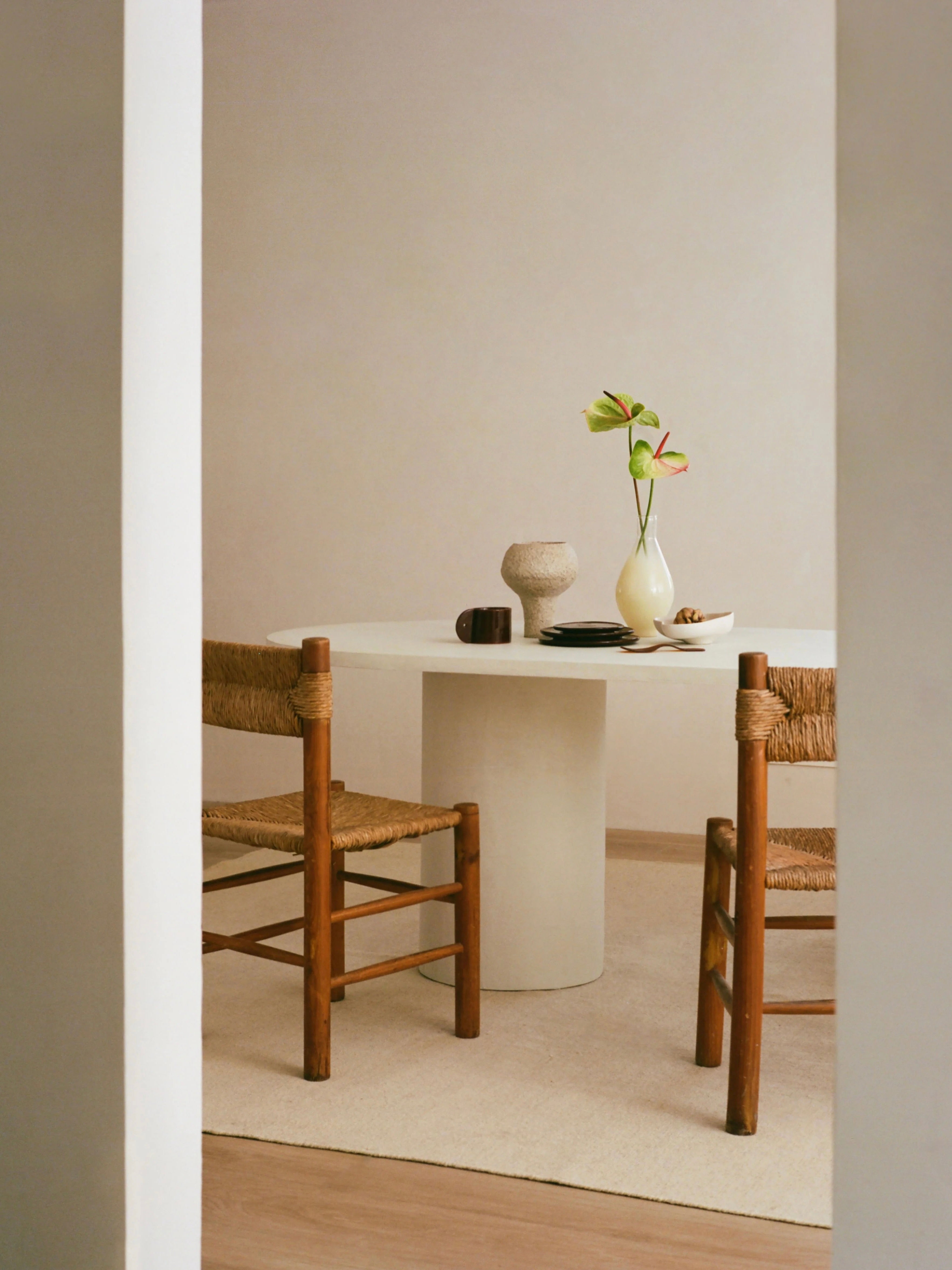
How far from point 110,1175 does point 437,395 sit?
11.9 ft

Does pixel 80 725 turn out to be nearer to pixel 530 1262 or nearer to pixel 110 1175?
pixel 110 1175

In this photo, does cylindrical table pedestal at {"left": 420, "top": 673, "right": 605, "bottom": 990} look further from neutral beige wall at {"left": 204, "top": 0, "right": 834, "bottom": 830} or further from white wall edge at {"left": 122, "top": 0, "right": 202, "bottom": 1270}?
neutral beige wall at {"left": 204, "top": 0, "right": 834, "bottom": 830}

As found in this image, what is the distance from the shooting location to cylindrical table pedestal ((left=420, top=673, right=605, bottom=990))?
8.66 feet

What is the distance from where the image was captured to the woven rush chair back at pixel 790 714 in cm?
198

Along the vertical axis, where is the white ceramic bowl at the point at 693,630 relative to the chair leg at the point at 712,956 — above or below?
above

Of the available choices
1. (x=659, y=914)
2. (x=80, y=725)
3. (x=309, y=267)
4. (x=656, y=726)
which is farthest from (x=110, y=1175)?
(x=309, y=267)

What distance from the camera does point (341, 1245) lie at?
5.36 ft

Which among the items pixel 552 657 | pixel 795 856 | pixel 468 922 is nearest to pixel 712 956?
pixel 795 856

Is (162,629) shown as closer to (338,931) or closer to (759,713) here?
(759,713)

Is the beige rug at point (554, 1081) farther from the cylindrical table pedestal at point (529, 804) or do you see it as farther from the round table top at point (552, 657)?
the round table top at point (552, 657)

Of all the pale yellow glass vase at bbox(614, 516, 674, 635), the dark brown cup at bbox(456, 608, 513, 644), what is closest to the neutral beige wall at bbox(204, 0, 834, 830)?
the pale yellow glass vase at bbox(614, 516, 674, 635)

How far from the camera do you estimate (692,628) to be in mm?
2482

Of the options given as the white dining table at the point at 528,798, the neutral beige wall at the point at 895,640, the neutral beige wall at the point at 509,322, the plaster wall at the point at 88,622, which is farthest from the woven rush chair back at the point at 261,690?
the neutral beige wall at the point at 509,322

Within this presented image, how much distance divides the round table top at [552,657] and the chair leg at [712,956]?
1.04 ft
